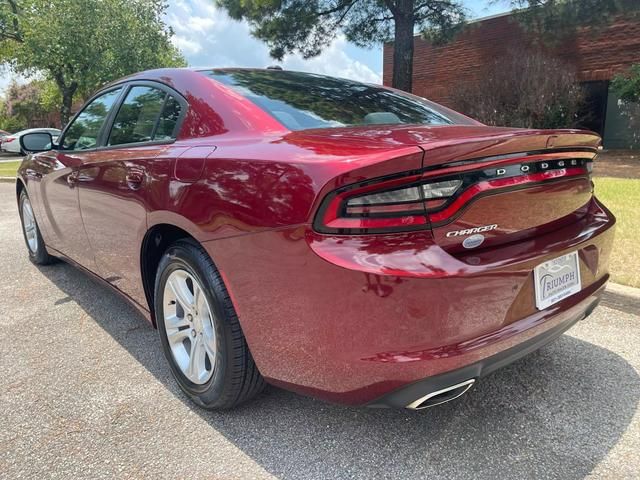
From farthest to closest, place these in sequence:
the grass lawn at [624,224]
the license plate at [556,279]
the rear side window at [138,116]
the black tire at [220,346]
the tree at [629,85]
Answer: the tree at [629,85], the grass lawn at [624,224], the rear side window at [138,116], the black tire at [220,346], the license plate at [556,279]

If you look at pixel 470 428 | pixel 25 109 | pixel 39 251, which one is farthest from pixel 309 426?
pixel 25 109

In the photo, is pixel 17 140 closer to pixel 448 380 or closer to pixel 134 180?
pixel 134 180

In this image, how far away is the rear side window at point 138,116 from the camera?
2.76 meters

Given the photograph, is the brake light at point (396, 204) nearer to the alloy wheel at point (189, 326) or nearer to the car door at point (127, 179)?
the alloy wheel at point (189, 326)

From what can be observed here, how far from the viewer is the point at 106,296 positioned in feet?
12.8

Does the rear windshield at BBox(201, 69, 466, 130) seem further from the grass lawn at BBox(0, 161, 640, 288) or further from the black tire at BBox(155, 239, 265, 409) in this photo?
the grass lawn at BBox(0, 161, 640, 288)

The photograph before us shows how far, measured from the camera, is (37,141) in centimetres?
410

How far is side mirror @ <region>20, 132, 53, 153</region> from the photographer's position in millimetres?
4078

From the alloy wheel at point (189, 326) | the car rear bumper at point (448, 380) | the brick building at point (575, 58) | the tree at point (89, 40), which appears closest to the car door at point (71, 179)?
the alloy wheel at point (189, 326)

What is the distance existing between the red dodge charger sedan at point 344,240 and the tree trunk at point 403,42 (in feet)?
40.5

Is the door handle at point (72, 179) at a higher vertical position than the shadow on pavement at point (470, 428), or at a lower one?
higher

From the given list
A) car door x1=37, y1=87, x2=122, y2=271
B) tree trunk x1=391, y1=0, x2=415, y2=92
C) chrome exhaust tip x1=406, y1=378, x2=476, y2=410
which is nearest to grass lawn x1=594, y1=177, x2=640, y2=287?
chrome exhaust tip x1=406, y1=378, x2=476, y2=410

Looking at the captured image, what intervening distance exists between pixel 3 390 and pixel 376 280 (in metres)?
2.14

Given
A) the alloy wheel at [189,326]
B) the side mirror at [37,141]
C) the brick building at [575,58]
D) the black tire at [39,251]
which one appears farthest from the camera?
the brick building at [575,58]
